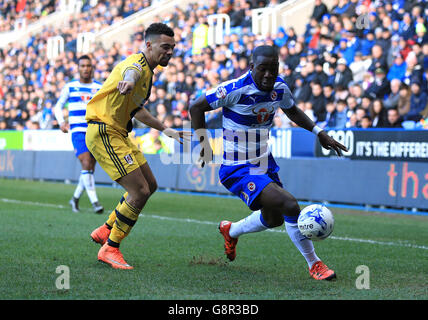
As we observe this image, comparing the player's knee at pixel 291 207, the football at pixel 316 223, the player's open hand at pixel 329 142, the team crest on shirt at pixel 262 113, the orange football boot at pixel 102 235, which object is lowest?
the orange football boot at pixel 102 235

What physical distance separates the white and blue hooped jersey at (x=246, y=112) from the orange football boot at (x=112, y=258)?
1.33 m

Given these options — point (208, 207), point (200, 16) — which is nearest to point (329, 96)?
point (208, 207)

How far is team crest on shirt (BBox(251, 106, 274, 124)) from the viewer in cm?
639

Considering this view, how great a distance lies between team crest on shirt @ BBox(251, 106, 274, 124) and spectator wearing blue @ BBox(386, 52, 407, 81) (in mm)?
8917

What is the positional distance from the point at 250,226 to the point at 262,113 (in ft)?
3.80

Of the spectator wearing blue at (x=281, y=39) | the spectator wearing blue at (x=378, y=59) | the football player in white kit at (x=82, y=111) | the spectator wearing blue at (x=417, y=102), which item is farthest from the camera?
the spectator wearing blue at (x=281, y=39)

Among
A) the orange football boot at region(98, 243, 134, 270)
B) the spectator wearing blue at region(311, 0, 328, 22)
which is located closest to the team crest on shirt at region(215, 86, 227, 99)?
the orange football boot at region(98, 243, 134, 270)

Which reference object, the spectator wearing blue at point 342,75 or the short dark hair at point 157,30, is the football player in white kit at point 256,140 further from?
the spectator wearing blue at point 342,75

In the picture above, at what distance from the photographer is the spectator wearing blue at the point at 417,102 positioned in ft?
44.5

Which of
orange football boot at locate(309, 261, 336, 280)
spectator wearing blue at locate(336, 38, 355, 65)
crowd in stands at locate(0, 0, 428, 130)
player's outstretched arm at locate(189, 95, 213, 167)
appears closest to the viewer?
orange football boot at locate(309, 261, 336, 280)

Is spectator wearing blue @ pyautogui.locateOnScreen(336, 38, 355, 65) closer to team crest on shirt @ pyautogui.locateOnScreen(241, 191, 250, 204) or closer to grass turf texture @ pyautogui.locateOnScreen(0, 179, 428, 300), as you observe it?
grass turf texture @ pyautogui.locateOnScreen(0, 179, 428, 300)

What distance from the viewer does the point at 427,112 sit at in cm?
1356

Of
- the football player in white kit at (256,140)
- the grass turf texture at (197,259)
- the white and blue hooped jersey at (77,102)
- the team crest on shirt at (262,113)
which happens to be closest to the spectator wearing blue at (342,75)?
the grass turf texture at (197,259)
